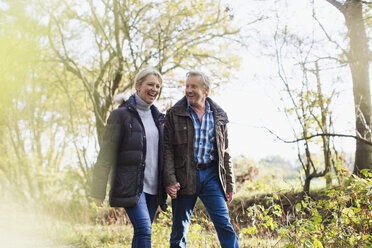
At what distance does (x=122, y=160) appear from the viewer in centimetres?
290

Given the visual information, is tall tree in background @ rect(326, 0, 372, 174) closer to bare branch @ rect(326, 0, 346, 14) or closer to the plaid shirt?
bare branch @ rect(326, 0, 346, 14)

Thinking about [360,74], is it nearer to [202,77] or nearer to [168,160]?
[202,77]

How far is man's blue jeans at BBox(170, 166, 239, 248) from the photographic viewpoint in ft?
9.82

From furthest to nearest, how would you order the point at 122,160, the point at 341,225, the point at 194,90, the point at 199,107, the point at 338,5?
the point at 338,5
the point at 199,107
the point at 194,90
the point at 341,225
the point at 122,160

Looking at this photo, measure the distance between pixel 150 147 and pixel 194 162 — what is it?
425 millimetres

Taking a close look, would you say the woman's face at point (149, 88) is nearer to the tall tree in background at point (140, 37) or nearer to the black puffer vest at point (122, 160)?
the black puffer vest at point (122, 160)

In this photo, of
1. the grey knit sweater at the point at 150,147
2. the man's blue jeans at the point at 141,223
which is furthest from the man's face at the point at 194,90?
the man's blue jeans at the point at 141,223

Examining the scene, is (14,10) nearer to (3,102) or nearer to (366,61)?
(3,102)

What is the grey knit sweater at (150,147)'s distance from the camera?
3.02 m

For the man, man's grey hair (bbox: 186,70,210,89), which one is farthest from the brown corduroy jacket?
man's grey hair (bbox: 186,70,210,89)

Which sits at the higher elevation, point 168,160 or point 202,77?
point 202,77

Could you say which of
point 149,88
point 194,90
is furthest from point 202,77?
point 149,88

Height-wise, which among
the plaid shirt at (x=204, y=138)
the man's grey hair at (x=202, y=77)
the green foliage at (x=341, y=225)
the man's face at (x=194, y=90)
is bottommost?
the green foliage at (x=341, y=225)

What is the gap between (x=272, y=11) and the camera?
627 centimetres
